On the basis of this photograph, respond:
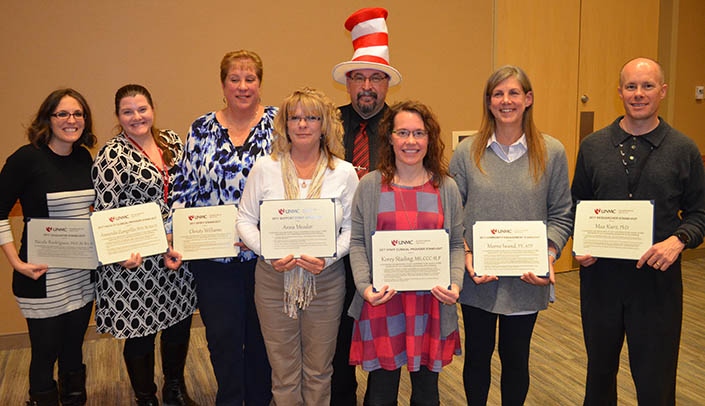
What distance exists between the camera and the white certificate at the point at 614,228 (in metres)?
2.28

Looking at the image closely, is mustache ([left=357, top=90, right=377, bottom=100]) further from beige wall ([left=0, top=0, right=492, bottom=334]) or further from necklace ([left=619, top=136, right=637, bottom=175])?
beige wall ([left=0, top=0, right=492, bottom=334])

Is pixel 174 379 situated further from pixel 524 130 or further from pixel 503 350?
pixel 524 130

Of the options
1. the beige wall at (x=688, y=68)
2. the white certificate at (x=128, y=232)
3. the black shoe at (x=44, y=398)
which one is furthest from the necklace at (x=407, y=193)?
the beige wall at (x=688, y=68)

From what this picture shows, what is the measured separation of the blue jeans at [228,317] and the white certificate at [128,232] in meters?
0.23

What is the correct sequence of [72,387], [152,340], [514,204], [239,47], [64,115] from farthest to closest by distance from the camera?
[239,47] < [72,387] < [152,340] < [64,115] < [514,204]

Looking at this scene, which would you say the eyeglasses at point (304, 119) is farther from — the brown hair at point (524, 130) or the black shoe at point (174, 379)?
the black shoe at point (174, 379)

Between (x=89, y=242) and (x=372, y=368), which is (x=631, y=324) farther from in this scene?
(x=89, y=242)

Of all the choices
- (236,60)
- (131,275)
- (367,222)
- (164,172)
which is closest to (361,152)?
(367,222)

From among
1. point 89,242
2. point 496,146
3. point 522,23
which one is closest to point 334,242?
point 496,146

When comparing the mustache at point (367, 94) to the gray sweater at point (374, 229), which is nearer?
the gray sweater at point (374, 229)

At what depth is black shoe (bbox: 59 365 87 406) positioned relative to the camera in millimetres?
3049

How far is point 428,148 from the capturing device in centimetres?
235

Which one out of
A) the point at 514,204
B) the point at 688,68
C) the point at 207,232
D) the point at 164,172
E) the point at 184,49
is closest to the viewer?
the point at 514,204

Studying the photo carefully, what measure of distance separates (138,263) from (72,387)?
1.04 meters
